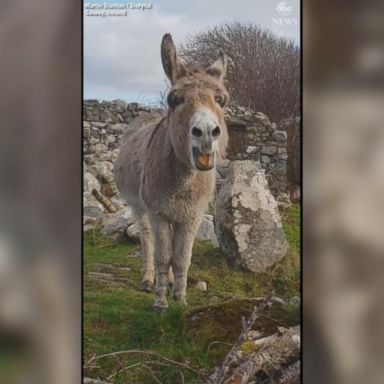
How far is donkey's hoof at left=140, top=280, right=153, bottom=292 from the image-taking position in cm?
371

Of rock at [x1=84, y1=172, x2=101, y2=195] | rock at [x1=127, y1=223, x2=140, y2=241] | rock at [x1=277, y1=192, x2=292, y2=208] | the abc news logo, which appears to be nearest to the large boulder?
rock at [x1=277, y1=192, x2=292, y2=208]

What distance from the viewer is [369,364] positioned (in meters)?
3.71

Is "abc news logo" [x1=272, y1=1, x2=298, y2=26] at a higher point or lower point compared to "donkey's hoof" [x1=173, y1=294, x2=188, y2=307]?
higher

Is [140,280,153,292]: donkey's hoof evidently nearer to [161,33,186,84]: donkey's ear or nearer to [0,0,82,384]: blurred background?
[0,0,82,384]: blurred background

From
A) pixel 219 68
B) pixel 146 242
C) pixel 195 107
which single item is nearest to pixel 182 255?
pixel 146 242

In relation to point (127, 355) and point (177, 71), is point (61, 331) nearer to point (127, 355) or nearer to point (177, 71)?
point (127, 355)

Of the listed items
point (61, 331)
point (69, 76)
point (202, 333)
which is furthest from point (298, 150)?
point (61, 331)

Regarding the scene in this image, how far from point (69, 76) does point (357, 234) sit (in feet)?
7.12

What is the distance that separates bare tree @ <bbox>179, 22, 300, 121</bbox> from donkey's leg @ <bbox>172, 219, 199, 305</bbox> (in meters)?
0.90

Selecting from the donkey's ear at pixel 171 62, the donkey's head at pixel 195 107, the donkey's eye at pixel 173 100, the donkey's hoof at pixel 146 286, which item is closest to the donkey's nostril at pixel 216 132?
the donkey's head at pixel 195 107

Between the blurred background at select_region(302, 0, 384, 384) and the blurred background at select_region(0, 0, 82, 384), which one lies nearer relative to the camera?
the blurred background at select_region(302, 0, 384, 384)

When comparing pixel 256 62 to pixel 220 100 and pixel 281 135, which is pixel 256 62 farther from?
pixel 281 135

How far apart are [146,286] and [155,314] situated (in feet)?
0.63

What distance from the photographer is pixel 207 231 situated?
146 inches
